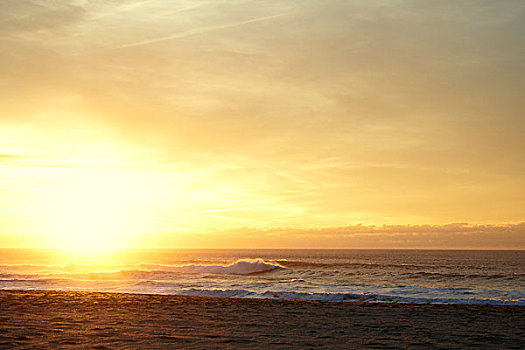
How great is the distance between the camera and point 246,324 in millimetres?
15945

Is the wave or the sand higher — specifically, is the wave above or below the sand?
below

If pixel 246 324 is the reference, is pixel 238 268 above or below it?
below

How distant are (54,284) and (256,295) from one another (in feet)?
54.6

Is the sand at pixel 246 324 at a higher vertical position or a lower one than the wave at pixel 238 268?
higher

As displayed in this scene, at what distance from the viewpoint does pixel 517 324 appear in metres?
16.5

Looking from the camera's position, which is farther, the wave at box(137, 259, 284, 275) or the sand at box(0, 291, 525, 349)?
the wave at box(137, 259, 284, 275)

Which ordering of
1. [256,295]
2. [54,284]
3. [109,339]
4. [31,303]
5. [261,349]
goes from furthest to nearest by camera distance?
1. [54,284]
2. [256,295]
3. [31,303]
4. [109,339]
5. [261,349]

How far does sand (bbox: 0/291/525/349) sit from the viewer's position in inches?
490

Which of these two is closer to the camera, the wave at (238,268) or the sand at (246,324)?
the sand at (246,324)

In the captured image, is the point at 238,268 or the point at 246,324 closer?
the point at 246,324

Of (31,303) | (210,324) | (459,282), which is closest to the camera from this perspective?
(210,324)

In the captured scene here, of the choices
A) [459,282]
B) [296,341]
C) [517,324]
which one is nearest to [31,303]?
[296,341]

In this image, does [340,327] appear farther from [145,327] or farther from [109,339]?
[109,339]

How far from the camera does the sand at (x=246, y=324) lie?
40.9 feet
